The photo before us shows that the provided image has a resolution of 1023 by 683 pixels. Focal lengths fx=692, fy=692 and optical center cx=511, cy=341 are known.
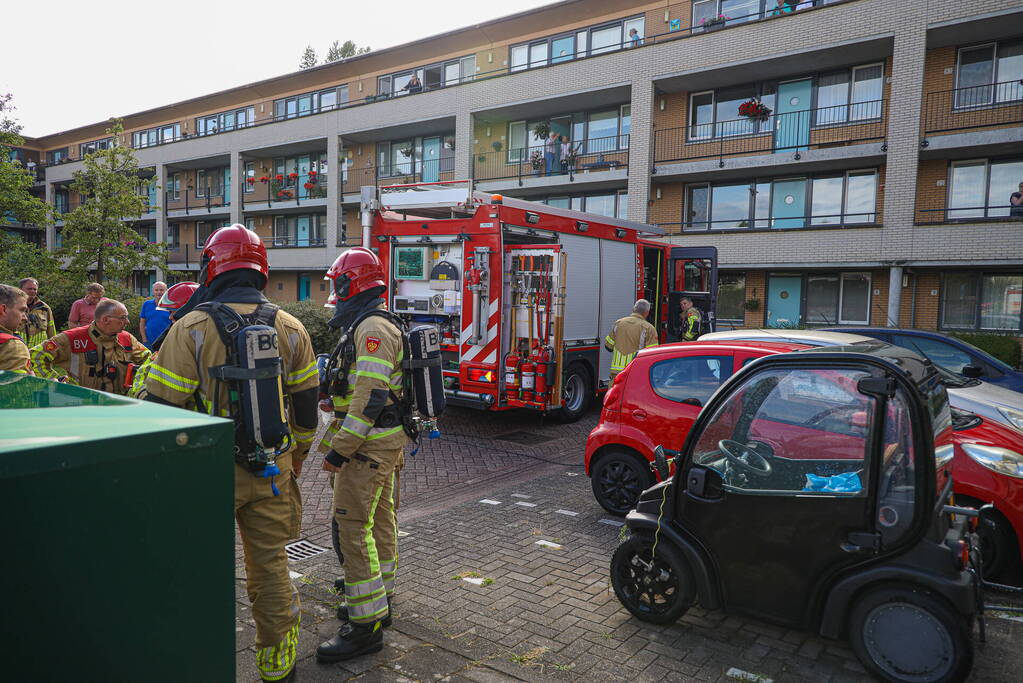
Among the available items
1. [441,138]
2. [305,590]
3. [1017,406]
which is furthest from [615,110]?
[305,590]

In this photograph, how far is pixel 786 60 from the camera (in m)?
19.8

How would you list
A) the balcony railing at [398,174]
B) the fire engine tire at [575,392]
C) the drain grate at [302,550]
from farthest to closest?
the balcony railing at [398,174] < the fire engine tire at [575,392] < the drain grate at [302,550]

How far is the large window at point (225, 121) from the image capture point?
3669cm

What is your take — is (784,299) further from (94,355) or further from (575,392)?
(94,355)

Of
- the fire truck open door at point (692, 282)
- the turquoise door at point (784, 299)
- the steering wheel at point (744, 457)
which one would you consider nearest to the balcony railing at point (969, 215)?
the turquoise door at point (784, 299)

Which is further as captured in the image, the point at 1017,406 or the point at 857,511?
the point at 1017,406

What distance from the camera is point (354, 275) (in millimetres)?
4086

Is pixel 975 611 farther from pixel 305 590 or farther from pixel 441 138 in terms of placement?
pixel 441 138

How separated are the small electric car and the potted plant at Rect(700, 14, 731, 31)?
20130 millimetres

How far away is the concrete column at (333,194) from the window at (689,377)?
26.2 m

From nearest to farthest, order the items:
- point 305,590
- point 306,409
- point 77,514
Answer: point 77,514 < point 306,409 < point 305,590

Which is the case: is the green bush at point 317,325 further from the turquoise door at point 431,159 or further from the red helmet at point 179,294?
the turquoise door at point 431,159

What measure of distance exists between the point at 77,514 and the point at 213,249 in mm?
2388

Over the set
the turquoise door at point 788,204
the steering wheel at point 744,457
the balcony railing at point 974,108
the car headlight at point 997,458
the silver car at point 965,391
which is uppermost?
the balcony railing at point 974,108
